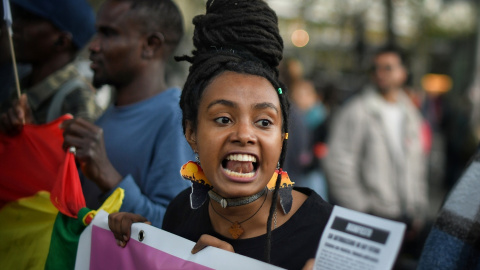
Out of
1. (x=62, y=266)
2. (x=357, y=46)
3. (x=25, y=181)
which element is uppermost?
(x=357, y=46)

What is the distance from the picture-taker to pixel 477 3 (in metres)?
16.4

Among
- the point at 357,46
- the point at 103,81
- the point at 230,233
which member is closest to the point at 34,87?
the point at 103,81

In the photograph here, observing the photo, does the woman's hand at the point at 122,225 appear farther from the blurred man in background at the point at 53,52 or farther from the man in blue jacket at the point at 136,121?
the blurred man in background at the point at 53,52

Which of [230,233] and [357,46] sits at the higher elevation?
[357,46]

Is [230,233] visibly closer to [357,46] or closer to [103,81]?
[103,81]

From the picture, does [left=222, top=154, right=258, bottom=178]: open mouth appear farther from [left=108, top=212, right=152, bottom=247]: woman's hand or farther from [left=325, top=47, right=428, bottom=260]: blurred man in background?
[left=325, top=47, right=428, bottom=260]: blurred man in background

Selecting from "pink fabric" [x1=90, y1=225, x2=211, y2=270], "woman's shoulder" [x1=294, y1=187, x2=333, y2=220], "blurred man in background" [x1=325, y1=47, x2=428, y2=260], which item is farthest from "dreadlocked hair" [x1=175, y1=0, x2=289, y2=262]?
"blurred man in background" [x1=325, y1=47, x2=428, y2=260]

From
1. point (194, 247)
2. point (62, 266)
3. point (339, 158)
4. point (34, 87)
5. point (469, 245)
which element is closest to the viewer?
point (469, 245)

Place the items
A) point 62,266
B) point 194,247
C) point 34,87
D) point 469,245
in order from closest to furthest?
point 469,245 → point 194,247 → point 62,266 → point 34,87

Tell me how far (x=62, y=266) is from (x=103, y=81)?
34.5 inches

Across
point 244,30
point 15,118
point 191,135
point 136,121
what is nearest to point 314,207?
point 191,135

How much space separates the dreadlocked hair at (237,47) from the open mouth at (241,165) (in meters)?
0.11

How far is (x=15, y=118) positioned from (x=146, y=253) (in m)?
1.17

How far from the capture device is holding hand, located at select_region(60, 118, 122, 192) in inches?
95.0
